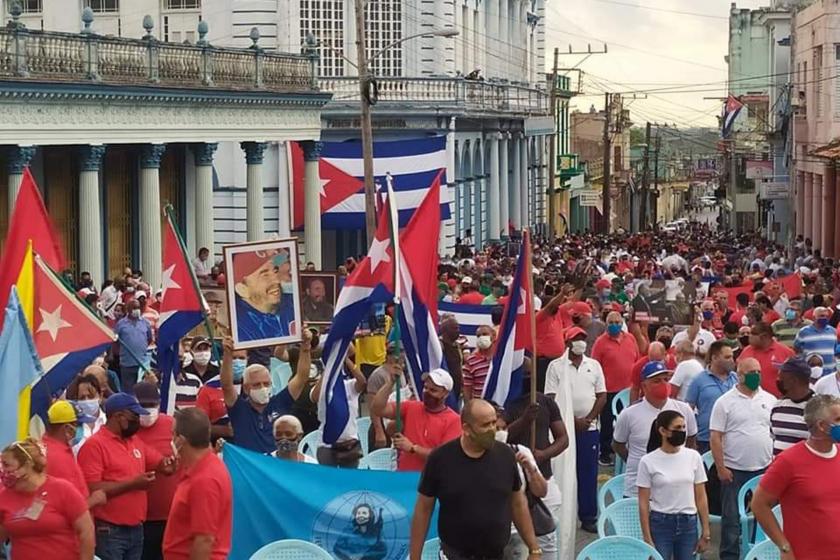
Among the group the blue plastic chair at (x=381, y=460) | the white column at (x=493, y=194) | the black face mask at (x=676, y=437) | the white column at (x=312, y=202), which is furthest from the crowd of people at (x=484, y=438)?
the white column at (x=493, y=194)

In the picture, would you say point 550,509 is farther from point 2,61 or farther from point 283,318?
point 2,61

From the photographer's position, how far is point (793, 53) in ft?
227

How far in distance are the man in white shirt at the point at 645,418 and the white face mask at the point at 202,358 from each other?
13.3 feet

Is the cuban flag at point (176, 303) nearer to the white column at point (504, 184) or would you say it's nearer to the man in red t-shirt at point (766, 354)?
the man in red t-shirt at point (766, 354)

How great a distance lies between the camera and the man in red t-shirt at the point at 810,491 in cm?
1028

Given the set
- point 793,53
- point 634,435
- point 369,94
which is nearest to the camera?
point 634,435

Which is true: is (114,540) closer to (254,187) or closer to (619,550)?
(619,550)

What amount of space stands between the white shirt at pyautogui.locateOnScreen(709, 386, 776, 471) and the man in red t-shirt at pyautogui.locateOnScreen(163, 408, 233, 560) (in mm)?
4808

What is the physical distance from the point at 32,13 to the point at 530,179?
97.8ft

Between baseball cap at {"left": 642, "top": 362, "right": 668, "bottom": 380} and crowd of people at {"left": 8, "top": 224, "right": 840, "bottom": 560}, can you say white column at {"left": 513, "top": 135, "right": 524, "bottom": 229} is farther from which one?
baseball cap at {"left": 642, "top": 362, "right": 668, "bottom": 380}

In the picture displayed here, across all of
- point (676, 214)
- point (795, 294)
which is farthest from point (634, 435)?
point (676, 214)

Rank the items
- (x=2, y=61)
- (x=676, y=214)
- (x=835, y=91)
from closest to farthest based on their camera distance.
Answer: (x=2, y=61), (x=835, y=91), (x=676, y=214)

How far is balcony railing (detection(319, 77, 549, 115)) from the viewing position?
47.1 m

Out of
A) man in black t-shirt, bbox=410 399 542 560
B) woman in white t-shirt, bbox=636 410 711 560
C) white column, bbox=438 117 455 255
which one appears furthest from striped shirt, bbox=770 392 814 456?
white column, bbox=438 117 455 255
